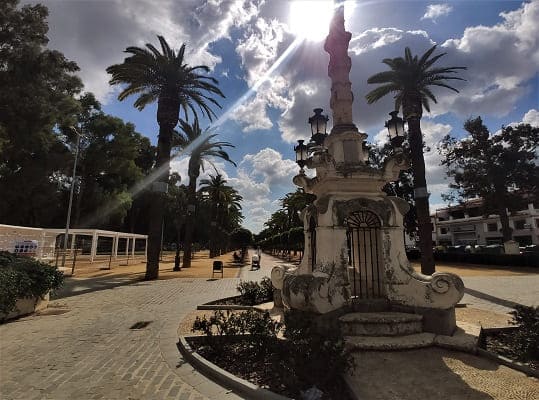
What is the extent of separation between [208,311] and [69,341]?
3850 millimetres

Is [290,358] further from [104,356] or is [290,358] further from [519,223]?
[519,223]

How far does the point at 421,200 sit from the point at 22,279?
60.6 feet

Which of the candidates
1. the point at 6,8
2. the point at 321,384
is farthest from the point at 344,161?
the point at 6,8

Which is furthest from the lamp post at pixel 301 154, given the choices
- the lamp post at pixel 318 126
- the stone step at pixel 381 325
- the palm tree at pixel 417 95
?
the palm tree at pixel 417 95

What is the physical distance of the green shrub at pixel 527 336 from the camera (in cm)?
486

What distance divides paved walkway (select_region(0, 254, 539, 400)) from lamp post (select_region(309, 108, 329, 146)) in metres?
5.10

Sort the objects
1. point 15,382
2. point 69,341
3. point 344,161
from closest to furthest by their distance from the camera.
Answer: point 15,382, point 69,341, point 344,161

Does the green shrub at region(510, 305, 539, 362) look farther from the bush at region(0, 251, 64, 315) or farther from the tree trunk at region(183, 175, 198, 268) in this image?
the tree trunk at region(183, 175, 198, 268)

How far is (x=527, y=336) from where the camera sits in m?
5.11

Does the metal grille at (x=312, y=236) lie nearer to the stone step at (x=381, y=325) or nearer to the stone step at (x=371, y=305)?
the stone step at (x=371, y=305)

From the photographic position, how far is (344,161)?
748cm

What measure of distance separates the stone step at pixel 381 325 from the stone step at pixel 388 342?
101 millimetres

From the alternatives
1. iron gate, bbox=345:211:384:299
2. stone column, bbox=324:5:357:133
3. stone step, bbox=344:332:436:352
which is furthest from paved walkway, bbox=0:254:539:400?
stone column, bbox=324:5:357:133

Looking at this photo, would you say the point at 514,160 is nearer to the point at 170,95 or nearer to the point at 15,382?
the point at 170,95
